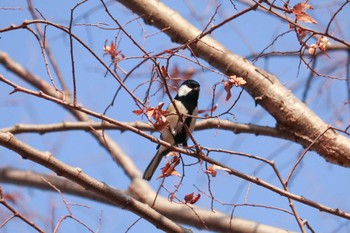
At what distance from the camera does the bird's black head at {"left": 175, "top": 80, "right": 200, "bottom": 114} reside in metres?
3.15

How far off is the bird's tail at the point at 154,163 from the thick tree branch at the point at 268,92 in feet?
1.66

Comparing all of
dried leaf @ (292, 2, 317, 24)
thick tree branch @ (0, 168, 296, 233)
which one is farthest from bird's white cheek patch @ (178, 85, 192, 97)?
dried leaf @ (292, 2, 317, 24)

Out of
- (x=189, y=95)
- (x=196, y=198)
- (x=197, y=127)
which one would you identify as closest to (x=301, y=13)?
(x=196, y=198)

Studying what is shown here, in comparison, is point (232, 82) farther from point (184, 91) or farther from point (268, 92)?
Result: point (184, 91)

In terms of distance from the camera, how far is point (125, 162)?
376 cm

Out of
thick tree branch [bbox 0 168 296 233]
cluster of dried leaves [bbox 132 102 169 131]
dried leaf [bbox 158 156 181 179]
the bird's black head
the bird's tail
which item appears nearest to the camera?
cluster of dried leaves [bbox 132 102 169 131]

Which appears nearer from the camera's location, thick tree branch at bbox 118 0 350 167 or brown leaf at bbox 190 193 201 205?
brown leaf at bbox 190 193 201 205

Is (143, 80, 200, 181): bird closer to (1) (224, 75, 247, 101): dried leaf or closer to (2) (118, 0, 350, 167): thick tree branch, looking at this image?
(2) (118, 0, 350, 167): thick tree branch

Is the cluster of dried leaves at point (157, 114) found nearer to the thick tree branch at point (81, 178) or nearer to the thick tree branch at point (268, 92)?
the thick tree branch at point (81, 178)

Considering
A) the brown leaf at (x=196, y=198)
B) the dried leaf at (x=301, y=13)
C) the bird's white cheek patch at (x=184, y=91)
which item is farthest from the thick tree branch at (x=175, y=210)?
the dried leaf at (x=301, y=13)

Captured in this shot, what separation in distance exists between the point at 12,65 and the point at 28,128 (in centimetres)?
103

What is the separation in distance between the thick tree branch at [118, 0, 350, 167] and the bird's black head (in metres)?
0.37

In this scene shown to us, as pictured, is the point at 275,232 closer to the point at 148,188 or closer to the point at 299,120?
the point at 299,120

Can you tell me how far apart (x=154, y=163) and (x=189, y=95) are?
43 cm
